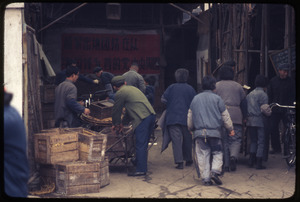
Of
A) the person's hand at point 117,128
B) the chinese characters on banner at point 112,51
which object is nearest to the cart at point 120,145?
the person's hand at point 117,128

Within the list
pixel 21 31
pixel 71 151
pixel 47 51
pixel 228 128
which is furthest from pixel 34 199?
pixel 47 51

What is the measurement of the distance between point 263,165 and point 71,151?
4.25 metres

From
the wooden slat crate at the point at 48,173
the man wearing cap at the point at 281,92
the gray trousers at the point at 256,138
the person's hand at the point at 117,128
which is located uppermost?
the man wearing cap at the point at 281,92

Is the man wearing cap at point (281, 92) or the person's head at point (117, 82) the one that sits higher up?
the person's head at point (117, 82)

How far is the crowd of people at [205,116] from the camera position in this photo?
878 centimetres

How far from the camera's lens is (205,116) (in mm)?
8688

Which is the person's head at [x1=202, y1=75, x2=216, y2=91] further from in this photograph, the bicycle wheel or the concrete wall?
the concrete wall

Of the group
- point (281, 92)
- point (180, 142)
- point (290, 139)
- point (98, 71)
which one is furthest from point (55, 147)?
point (98, 71)

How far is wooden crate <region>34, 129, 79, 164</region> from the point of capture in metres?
8.12

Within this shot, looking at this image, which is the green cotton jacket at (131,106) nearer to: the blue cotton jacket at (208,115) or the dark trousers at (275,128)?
the blue cotton jacket at (208,115)

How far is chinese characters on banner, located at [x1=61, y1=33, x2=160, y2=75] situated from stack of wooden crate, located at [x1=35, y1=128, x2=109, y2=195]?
475 inches

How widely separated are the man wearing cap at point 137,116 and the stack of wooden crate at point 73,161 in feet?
2.95

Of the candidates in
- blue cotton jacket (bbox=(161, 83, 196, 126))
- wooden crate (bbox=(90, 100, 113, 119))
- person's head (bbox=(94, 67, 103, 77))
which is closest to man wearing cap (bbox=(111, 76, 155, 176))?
blue cotton jacket (bbox=(161, 83, 196, 126))

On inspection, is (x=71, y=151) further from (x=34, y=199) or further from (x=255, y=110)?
(x=255, y=110)
